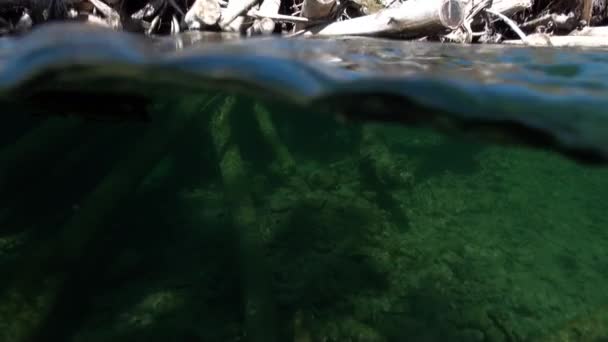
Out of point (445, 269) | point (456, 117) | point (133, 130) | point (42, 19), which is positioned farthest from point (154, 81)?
point (42, 19)

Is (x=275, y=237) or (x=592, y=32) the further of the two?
(x=592, y=32)

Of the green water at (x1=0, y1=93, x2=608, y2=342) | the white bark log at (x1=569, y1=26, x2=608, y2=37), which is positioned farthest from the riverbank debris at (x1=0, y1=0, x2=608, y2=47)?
the green water at (x1=0, y1=93, x2=608, y2=342)

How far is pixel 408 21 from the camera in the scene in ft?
24.2

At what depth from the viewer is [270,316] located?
12.3ft

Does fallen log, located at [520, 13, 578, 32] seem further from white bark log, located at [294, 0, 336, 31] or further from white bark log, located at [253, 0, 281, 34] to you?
white bark log, located at [253, 0, 281, 34]

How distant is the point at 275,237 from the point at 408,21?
4065 mm

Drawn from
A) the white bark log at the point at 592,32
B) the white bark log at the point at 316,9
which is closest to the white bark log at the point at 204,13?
the white bark log at the point at 316,9

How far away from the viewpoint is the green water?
3.88 meters

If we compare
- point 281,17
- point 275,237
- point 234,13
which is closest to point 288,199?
point 275,237

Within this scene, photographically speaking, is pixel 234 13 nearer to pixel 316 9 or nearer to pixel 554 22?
pixel 316 9

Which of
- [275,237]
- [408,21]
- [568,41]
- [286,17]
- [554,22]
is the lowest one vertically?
[275,237]

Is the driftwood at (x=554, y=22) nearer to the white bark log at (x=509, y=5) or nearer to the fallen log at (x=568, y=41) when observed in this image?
the white bark log at (x=509, y=5)

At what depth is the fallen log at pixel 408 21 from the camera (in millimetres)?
7238

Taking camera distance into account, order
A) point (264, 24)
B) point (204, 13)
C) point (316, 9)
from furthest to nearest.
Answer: point (264, 24) → point (316, 9) → point (204, 13)
